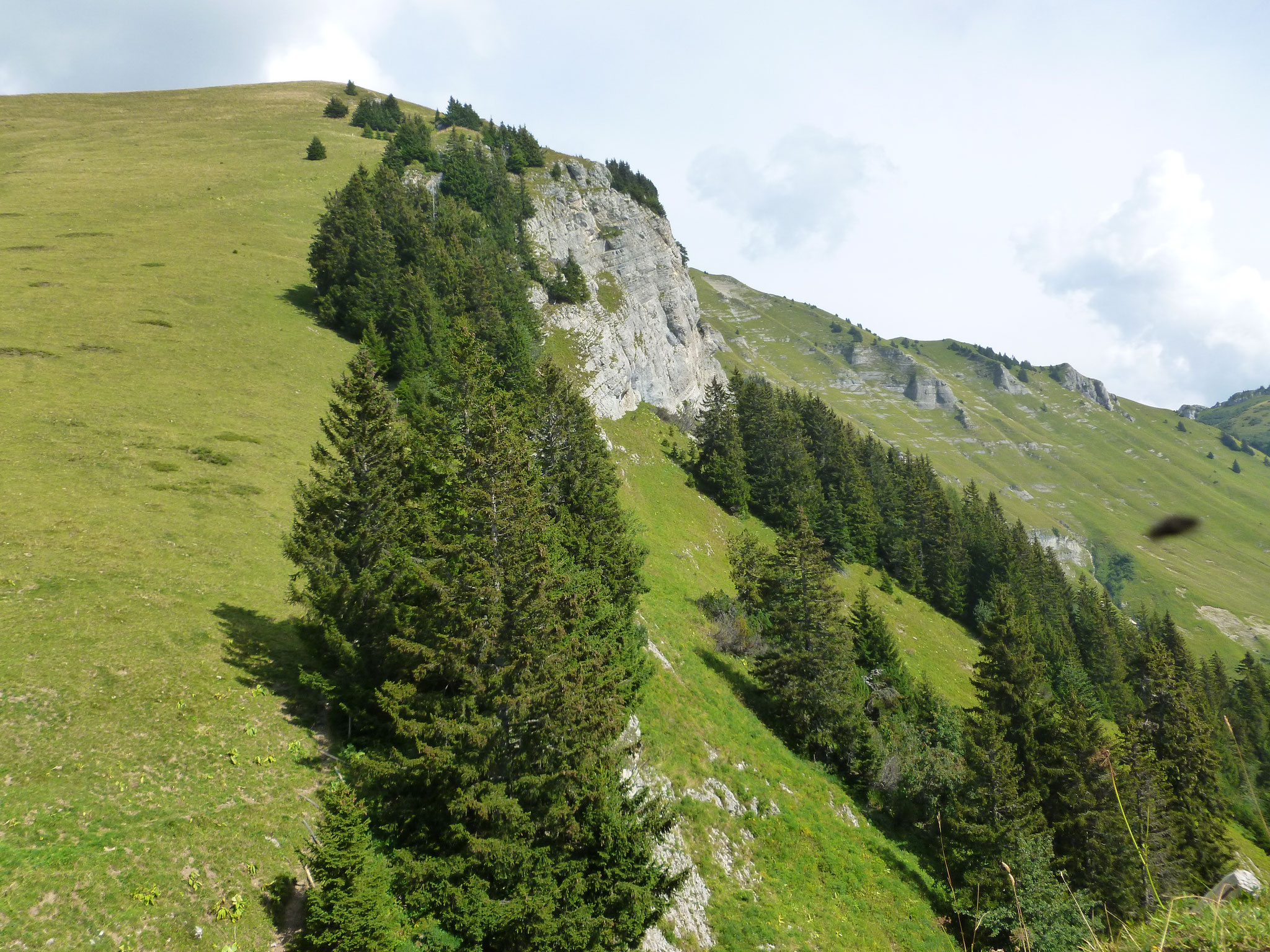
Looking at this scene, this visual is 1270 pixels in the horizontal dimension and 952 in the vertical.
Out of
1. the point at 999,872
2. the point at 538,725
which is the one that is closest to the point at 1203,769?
the point at 999,872

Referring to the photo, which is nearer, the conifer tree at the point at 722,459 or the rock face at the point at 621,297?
the conifer tree at the point at 722,459

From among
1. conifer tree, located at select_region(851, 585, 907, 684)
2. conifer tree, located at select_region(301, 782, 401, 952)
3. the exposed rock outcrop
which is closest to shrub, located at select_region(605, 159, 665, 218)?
conifer tree, located at select_region(851, 585, 907, 684)

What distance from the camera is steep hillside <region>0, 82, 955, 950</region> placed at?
1530 centimetres

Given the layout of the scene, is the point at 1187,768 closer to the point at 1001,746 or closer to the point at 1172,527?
the point at 1001,746

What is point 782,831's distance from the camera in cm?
2839

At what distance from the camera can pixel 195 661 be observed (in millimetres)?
21359

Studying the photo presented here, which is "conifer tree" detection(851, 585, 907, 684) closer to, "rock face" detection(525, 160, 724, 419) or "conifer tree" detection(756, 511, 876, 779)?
"conifer tree" detection(756, 511, 876, 779)

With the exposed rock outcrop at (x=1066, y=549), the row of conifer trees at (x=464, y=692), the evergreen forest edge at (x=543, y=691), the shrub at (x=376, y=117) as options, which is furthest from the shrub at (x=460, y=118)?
the exposed rock outcrop at (x=1066, y=549)

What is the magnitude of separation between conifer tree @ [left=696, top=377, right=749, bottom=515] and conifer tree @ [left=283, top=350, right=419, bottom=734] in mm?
53332

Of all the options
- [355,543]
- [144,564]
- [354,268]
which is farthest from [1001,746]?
[354,268]

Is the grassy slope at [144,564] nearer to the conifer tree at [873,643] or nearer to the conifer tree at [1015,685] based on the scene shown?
the conifer tree at [1015,685]

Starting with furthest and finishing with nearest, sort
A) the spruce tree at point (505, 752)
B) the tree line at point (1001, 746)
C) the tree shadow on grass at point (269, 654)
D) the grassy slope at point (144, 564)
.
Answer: the tree line at point (1001, 746), the tree shadow on grass at point (269, 654), the spruce tree at point (505, 752), the grassy slope at point (144, 564)

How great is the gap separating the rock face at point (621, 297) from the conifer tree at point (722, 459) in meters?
12.0

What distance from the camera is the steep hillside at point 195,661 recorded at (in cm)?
1530
